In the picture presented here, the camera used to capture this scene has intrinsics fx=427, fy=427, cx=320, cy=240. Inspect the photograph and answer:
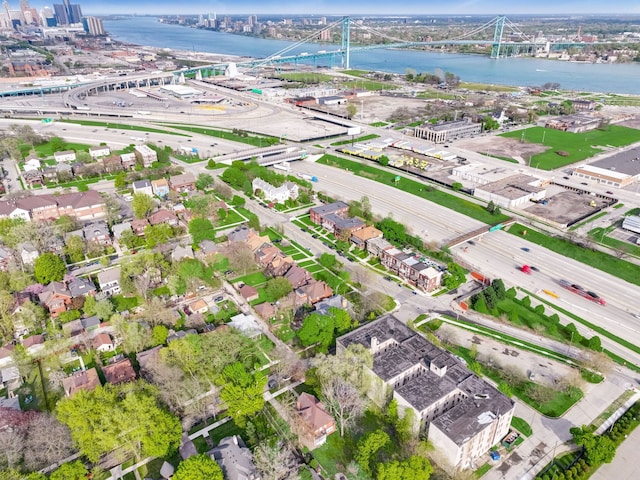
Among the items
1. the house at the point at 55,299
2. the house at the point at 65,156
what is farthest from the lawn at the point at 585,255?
the house at the point at 65,156

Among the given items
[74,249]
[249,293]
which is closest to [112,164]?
[74,249]

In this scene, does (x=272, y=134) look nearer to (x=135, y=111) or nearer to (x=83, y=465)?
(x=135, y=111)

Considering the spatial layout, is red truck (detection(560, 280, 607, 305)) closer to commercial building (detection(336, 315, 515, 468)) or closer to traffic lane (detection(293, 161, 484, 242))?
traffic lane (detection(293, 161, 484, 242))

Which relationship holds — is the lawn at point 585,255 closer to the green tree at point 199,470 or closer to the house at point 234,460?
the house at point 234,460

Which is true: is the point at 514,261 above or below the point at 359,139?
below

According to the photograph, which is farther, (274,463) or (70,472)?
(274,463)

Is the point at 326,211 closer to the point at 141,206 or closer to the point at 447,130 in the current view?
the point at 141,206

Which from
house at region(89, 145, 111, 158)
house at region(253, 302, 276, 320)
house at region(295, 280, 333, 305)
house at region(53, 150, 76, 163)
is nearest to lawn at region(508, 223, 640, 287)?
house at region(295, 280, 333, 305)
